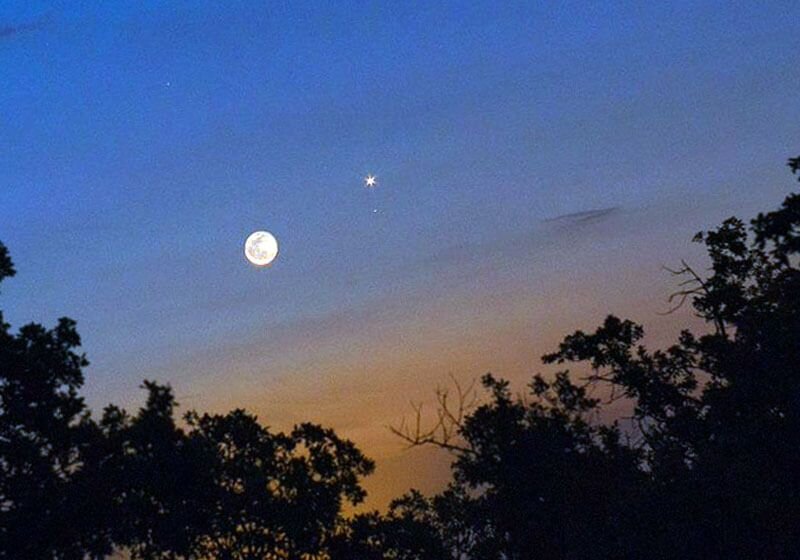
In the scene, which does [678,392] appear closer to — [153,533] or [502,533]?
[502,533]

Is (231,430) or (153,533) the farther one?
(231,430)

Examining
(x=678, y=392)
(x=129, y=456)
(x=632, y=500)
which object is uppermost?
(x=129, y=456)

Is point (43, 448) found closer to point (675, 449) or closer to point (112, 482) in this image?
point (112, 482)

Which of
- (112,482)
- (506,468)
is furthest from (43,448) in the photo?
(506,468)

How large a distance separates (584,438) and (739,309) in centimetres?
882

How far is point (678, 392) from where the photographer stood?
31.4m

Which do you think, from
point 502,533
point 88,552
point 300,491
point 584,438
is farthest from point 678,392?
point 88,552

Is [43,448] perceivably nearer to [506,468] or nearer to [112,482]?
[112,482]

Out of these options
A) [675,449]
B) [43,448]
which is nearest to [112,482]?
[43,448]

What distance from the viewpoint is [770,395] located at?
24.7m

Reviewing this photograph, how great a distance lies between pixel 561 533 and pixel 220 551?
12.6 m

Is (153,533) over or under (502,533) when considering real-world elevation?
over

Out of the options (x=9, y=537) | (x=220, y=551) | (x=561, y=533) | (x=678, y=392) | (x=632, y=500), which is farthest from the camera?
(x=220, y=551)

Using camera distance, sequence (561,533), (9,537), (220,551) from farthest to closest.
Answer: (220,551), (561,533), (9,537)
